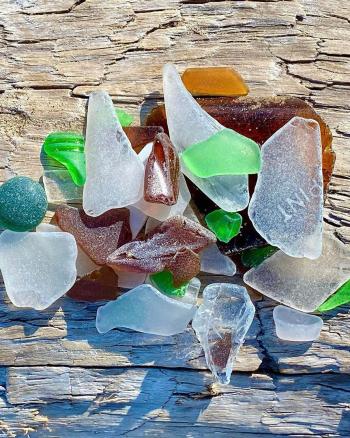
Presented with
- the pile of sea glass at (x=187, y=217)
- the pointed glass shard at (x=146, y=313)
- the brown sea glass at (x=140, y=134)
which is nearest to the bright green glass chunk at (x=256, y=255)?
the pile of sea glass at (x=187, y=217)

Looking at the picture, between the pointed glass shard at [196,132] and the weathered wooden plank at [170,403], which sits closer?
the pointed glass shard at [196,132]

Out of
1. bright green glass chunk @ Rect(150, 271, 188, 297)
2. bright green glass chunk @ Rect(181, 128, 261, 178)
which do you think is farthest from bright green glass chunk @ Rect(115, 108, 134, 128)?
bright green glass chunk @ Rect(150, 271, 188, 297)

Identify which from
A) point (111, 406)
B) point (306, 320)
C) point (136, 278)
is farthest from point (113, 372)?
point (306, 320)

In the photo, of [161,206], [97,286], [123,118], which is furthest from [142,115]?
[97,286]

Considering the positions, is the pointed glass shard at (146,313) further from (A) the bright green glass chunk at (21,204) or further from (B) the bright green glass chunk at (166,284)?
(A) the bright green glass chunk at (21,204)

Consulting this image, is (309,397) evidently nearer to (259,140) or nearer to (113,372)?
(113,372)

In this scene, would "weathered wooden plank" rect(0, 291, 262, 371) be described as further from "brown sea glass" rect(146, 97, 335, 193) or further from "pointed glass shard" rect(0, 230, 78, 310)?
"brown sea glass" rect(146, 97, 335, 193)
